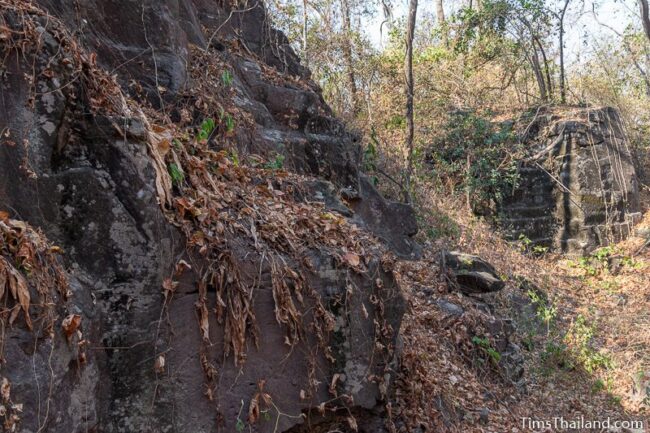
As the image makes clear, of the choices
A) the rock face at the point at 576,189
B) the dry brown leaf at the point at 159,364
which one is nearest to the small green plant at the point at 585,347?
the rock face at the point at 576,189

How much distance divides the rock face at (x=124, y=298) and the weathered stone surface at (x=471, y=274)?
4.99m

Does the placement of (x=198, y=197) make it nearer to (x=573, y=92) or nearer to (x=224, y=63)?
A: (x=224, y=63)

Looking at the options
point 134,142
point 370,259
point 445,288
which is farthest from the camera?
point 445,288

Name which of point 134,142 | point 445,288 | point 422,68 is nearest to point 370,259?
point 134,142

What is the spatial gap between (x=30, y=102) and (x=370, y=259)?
3136 mm

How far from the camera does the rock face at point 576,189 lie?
1614 centimetres

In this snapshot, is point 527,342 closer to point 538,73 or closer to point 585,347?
point 585,347

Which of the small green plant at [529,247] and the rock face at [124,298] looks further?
the small green plant at [529,247]

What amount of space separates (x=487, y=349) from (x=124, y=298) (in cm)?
623

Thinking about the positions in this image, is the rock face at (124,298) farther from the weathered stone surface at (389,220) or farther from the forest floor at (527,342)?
the weathered stone surface at (389,220)

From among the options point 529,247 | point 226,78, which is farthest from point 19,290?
point 529,247

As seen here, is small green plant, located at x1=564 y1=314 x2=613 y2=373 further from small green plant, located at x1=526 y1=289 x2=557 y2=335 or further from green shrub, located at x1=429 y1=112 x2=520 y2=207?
green shrub, located at x1=429 y1=112 x2=520 y2=207

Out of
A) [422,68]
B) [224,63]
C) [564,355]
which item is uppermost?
[422,68]

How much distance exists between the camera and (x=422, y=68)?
60.8 feet
